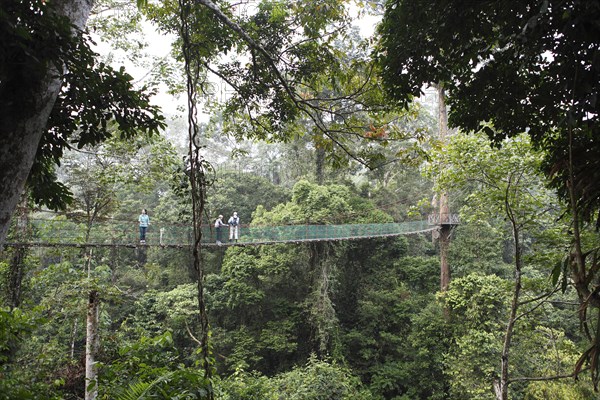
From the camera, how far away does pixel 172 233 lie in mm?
4980

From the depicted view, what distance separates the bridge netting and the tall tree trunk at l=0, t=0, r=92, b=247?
3.11m

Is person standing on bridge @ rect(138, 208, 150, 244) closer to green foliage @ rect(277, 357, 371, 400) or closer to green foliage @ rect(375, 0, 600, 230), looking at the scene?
green foliage @ rect(277, 357, 371, 400)

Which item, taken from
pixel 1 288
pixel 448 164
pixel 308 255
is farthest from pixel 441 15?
pixel 308 255

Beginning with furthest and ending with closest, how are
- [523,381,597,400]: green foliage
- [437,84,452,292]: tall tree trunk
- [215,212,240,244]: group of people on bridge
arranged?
1. [437,84,452,292]: tall tree trunk
2. [215,212,240,244]: group of people on bridge
3. [523,381,597,400]: green foliage

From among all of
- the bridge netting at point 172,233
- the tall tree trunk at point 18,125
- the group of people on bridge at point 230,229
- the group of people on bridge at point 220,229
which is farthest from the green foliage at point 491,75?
the group of people on bridge at point 230,229

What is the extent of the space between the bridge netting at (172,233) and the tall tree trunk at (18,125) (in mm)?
3106

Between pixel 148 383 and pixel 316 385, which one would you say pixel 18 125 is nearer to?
pixel 148 383

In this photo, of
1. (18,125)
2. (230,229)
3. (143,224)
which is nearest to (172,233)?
(143,224)

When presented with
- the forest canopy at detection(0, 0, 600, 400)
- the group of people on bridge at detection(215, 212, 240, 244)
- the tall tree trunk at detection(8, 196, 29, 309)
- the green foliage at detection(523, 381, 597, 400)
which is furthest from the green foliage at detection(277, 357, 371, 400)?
the tall tree trunk at detection(8, 196, 29, 309)

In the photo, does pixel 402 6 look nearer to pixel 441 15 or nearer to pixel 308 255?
pixel 441 15

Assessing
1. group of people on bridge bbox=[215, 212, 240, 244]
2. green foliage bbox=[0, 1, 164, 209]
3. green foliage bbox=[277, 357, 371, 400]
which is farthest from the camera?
group of people on bridge bbox=[215, 212, 240, 244]

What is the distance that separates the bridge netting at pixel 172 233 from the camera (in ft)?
14.3

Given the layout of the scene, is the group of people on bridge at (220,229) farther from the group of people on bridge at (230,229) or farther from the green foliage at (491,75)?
the green foliage at (491,75)

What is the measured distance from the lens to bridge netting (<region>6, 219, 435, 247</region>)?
14.3ft
